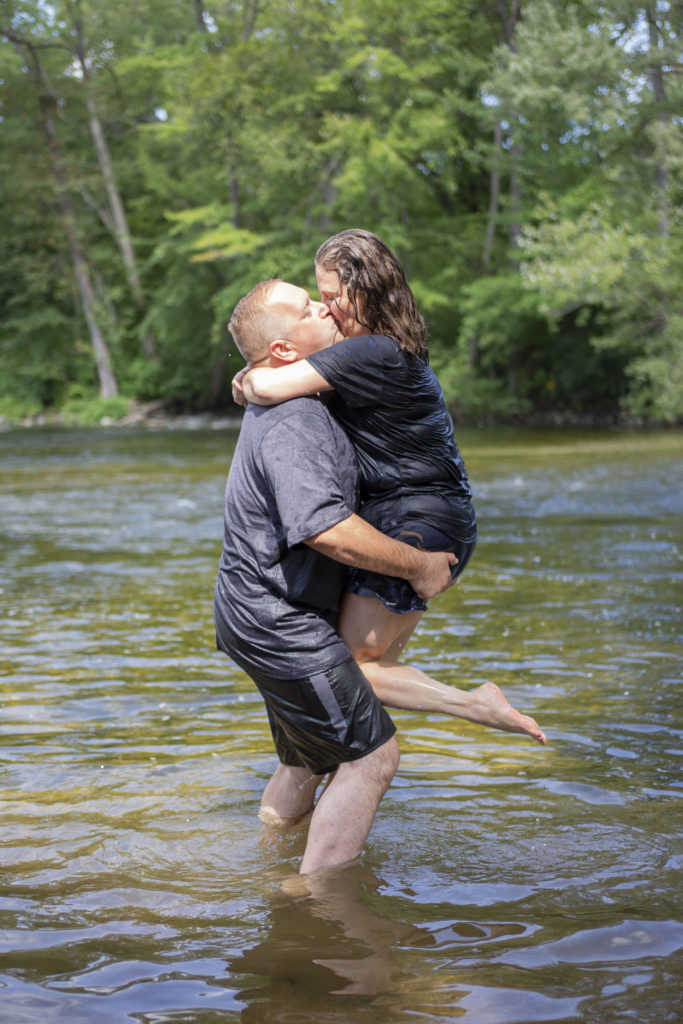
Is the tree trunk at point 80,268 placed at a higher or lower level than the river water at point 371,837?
higher

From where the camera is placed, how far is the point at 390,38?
34.5 meters

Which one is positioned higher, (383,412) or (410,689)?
(383,412)

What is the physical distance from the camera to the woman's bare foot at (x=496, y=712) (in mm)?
3930

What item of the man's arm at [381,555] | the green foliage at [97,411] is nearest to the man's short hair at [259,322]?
the man's arm at [381,555]

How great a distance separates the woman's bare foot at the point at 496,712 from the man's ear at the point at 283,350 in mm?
1289

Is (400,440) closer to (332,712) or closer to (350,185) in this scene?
(332,712)

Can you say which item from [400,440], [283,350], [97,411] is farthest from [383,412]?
[97,411]

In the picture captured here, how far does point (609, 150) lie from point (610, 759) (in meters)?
27.4

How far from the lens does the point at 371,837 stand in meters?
4.30

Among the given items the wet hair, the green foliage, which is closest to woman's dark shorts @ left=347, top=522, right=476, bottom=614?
the wet hair

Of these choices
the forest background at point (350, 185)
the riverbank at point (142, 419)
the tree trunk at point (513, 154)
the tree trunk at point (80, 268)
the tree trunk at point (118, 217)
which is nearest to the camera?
the forest background at point (350, 185)

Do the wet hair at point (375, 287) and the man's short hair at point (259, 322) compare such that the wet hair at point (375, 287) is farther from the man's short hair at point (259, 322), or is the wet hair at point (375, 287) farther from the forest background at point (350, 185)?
the forest background at point (350, 185)

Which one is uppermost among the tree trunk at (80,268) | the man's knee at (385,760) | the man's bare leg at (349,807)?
the tree trunk at (80,268)

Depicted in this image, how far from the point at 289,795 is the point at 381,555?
1.30 metres
